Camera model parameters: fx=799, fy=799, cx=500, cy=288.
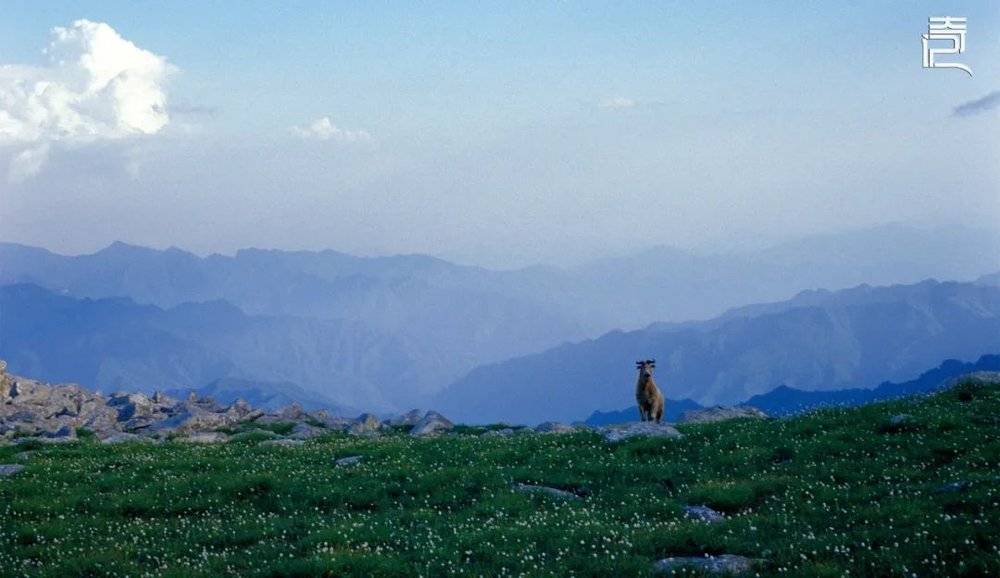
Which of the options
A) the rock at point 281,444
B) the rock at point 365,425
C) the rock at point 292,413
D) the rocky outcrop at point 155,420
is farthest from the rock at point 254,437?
the rock at point 292,413

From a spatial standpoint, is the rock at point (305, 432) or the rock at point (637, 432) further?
the rock at point (305, 432)

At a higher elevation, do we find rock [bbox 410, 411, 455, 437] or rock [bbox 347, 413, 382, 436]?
rock [bbox 410, 411, 455, 437]

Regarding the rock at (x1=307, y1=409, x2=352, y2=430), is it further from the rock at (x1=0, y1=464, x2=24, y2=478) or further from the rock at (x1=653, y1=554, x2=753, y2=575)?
the rock at (x1=653, y1=554, x2=753, y2=575)

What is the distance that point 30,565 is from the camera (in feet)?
48.9

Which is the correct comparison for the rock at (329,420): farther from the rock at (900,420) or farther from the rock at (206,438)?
the rock at (900,420)

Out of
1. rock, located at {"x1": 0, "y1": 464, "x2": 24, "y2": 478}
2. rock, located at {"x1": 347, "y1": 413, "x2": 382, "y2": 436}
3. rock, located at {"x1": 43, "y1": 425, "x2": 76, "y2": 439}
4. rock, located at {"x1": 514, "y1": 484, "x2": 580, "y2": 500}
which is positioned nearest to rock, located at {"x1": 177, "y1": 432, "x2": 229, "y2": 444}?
rock, located at {"x1": 43, "y1": 425, "x2": 76, "y2": 439}

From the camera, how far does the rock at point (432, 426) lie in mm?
41081

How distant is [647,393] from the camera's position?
31953mm

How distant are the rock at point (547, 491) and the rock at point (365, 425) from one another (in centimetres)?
2241

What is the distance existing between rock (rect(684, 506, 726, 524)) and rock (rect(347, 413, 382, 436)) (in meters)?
26.2

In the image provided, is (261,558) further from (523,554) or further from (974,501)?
(974,501)

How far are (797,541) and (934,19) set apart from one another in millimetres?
34681

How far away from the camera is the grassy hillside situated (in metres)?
13.6

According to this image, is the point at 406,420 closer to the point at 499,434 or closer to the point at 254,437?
the point at 499,434
